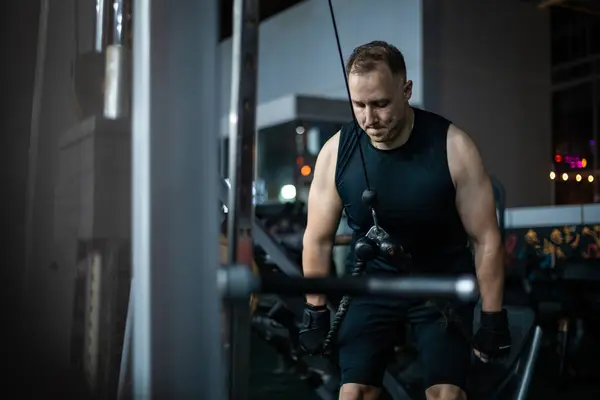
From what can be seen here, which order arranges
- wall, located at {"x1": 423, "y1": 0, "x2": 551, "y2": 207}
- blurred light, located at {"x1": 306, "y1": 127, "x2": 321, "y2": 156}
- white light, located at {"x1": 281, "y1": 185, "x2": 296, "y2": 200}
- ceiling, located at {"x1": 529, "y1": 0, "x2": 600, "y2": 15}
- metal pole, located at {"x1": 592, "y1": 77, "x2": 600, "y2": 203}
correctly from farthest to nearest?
metal pole, located at {"x1": 592, "y1": 77, "x2": 600, "y2": 203}
white light, located at {"x1": 281, "y1": 185, "x2": 296, "y2": 200}
ceiling, located at {"x1": 529, "y1": 0, "x2": 600, "y2": 15}
wall, located at {"x1": 423, "y1": 0, "x2": 551, "y2": 207}
blurred light, located at {"x1": 306, "y1": 127, "x2": 321, "y2": 156}

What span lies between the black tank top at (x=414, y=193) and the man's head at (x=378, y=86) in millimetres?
98

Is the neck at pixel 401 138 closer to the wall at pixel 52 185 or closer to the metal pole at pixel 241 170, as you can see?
the wall at pixel 52 185

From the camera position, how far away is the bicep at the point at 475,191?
2031 millimetres

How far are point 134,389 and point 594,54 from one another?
414 inches

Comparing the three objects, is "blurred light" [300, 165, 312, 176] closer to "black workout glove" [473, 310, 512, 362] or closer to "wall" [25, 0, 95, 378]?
"black workout glove" [473, 310, 512, 362]

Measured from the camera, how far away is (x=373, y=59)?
197cm

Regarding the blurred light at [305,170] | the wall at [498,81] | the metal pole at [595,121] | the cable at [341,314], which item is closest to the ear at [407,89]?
the cable at [341,314]

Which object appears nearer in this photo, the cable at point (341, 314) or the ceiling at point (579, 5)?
the cable at point (341, 314)

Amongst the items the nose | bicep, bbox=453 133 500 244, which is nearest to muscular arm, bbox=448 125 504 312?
bicep, bbox=453 133 500 244

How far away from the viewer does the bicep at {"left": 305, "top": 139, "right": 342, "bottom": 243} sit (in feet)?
7.14

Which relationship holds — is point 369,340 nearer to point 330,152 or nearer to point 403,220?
point 403,220

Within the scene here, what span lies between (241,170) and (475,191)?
122 centimetres

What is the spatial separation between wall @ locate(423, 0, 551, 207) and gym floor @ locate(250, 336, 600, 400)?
8.71 feet

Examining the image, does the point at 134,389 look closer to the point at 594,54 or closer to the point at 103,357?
the point at 103,357
